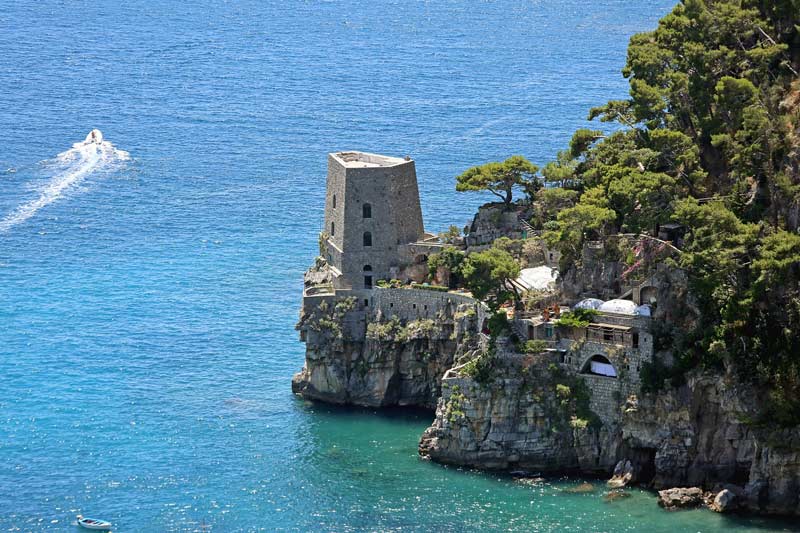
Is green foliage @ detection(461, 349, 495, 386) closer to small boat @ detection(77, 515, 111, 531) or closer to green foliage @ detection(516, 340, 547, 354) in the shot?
green foliage @ detection(516, 340, 547, 354)

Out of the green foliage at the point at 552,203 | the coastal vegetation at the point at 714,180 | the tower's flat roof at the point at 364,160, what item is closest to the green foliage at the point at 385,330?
the coastal vegetation at the point at 714,180

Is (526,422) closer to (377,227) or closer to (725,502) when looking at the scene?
(725,502)

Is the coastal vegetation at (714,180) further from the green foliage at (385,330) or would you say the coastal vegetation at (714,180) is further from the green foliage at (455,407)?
the green foliage at (385,330)

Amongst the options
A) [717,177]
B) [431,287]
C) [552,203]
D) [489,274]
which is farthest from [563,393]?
[717,177]

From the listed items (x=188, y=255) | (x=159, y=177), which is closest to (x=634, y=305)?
(x=188, y=255)

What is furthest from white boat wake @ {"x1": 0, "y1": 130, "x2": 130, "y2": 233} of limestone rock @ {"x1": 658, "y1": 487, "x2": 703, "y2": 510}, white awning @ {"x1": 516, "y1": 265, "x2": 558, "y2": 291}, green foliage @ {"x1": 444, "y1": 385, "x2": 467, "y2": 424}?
limestone rock @ {"x1": 658, "y1": 487, "x2": 703, "y2": 510}

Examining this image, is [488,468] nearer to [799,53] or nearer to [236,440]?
[236,440]
